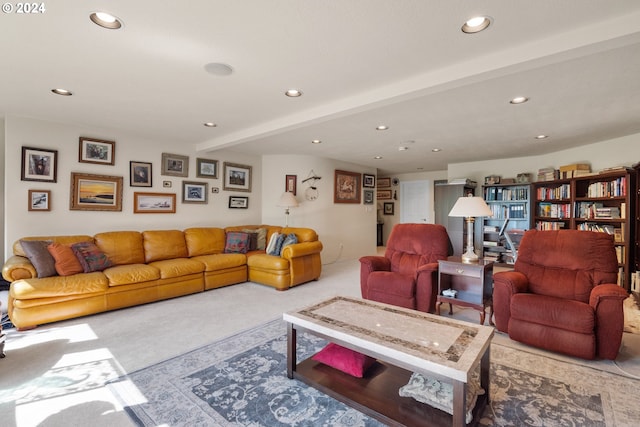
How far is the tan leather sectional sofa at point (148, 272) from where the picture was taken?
2.87 m

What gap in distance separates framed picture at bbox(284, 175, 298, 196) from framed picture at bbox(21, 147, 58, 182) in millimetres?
3423

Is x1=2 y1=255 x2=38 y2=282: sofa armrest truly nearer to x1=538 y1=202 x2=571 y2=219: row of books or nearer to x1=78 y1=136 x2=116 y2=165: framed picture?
x1=78 y1=136 x2=116 y2=165: framed picture

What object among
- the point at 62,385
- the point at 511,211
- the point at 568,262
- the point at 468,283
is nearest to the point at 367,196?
the point at 511,211

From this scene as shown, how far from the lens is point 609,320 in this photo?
7.09ft

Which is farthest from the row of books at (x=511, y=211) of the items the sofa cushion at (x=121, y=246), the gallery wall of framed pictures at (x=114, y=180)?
the sofa cushion at (x=121, y=246)

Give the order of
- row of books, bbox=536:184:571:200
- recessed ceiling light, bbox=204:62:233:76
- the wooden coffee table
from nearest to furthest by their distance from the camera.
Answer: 1. the wooden coffee table
2. recessed ceiling light, bbox=204:62:233:76
3. row of books, bbox=536:184:571:200

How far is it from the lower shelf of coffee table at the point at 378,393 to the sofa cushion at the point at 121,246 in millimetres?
2986

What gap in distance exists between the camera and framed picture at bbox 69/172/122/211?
394 cm

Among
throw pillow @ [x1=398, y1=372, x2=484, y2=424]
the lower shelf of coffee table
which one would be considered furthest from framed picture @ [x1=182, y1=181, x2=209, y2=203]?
throw pillow @ [x1=398, y1=372, x2=484, y2=424]

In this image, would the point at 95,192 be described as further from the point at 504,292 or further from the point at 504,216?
the point at 504,216

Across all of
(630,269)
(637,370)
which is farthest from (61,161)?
(630,269)

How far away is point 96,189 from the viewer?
4105 mm

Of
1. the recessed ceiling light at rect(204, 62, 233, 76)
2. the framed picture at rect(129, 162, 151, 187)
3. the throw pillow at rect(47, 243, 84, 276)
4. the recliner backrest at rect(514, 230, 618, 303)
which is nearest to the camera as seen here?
the recessed ceiling light at rect(204, 62, 233, 76)

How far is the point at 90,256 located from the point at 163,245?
0.88m
